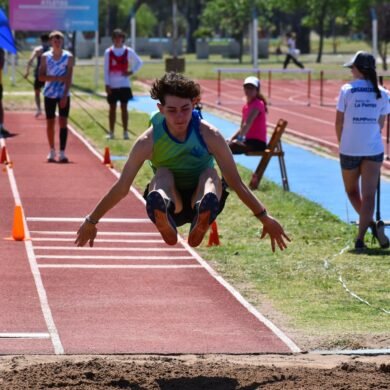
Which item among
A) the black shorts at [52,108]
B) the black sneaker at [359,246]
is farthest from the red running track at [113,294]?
the black shorts at [52,108]

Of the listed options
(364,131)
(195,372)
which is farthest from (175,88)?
(364,131)

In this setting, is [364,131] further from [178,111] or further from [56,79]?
[56,79]

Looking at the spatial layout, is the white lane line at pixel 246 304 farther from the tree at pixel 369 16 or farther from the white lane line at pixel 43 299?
the tree at pixel 369 16

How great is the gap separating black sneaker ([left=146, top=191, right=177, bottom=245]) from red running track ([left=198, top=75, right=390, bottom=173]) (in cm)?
1219

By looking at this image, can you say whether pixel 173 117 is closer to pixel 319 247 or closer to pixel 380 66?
pixel 319 247

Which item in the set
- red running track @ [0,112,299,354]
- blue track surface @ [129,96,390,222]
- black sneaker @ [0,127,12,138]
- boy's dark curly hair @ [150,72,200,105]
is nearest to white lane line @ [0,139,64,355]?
red running track @ [0,112,299,354]

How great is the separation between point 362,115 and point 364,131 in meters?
0.17

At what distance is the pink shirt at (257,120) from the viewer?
16.6 m

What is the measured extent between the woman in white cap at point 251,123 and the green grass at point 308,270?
1.19 m

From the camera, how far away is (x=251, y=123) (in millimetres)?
16750

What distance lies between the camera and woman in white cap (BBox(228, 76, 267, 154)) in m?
16.5

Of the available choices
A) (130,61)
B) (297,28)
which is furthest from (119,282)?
(297,28)

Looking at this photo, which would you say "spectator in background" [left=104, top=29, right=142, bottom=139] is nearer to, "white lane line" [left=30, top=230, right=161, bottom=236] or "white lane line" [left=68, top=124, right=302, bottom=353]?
"white lane line" [left=30, top=230, right=161, bottom=236]

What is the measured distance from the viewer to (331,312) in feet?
32.1
